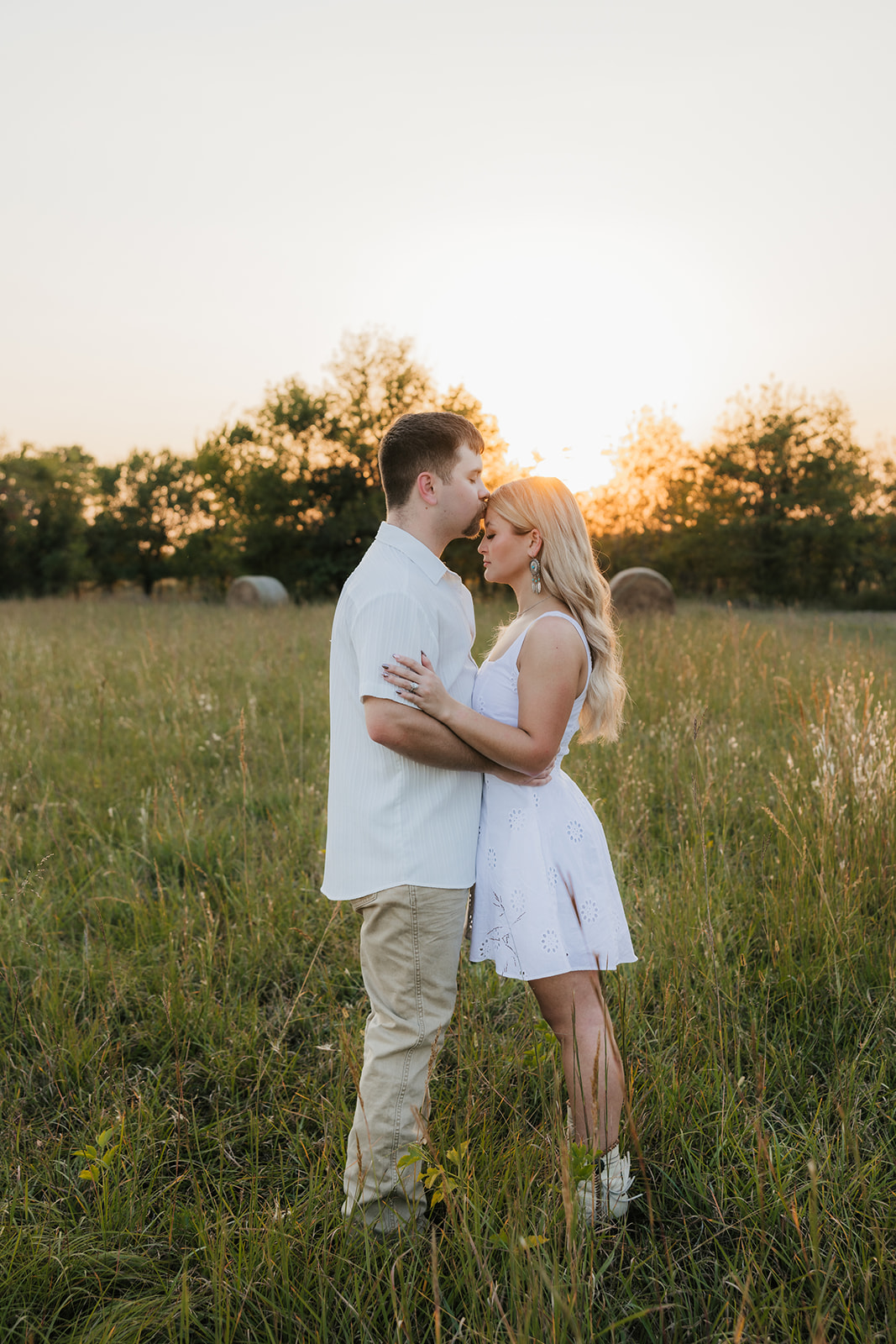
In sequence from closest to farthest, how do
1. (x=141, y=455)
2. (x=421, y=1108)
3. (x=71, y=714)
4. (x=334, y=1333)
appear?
1. (x=334, y=1333)
2. (x=421, y=1108)
3. (x=71, y=714)
4. (x=141, y=455)

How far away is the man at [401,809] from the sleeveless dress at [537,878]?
0.08m

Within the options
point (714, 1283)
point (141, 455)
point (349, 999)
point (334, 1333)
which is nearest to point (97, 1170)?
point (334, 1333)

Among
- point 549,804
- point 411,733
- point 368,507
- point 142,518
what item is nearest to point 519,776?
point 549,804

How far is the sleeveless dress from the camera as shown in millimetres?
1950

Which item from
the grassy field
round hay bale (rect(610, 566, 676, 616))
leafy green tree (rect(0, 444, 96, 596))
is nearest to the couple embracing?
the grassy field

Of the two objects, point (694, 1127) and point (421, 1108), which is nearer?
point (421, 1108)

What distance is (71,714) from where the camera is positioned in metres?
6.12

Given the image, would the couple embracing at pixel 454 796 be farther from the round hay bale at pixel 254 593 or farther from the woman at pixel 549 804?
the round hay bale at pixel 254 593

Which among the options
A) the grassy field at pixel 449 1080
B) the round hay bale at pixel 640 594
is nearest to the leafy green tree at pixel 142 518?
the round hay bale at pixel 640 594

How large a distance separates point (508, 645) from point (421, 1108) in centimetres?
113

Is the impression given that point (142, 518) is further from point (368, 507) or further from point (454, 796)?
point (454, 796)

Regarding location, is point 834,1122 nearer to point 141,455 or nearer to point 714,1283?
point 714,1283

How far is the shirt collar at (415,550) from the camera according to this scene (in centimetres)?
193

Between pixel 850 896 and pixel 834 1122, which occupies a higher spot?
pixel 850 896
